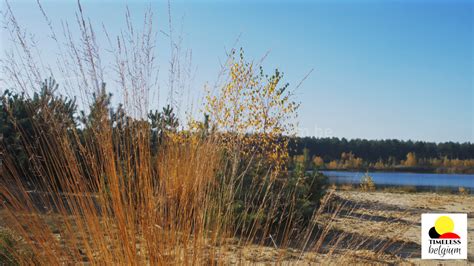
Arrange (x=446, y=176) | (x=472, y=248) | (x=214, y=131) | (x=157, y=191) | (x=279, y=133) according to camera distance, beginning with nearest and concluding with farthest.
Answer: (x=157, y=191), (x=214, y=131), (x=472, y=248), (x=279, y=133), (x=446, y=176)

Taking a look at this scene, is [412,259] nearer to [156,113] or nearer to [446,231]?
[446,231]

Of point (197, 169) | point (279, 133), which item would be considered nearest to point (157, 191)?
point (197, 169)

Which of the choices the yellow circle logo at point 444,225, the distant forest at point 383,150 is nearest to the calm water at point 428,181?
the distant forest at point 383,150

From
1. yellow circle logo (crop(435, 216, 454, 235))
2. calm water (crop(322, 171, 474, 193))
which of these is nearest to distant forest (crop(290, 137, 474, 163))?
calm water (crop(322, 171, 474, 193))

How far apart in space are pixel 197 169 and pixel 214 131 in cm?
37

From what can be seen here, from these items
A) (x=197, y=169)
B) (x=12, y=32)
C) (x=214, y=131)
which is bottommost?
(x=197, y=169)

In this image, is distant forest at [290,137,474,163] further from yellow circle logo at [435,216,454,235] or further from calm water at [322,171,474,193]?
yellow circle logo at [435,216,454,235]

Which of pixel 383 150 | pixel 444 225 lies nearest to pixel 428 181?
pixel 383 150

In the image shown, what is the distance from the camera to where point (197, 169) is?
6.49 feet

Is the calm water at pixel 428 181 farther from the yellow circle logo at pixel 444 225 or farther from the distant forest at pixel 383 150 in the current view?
the yellow circle logo at pixel 444 225

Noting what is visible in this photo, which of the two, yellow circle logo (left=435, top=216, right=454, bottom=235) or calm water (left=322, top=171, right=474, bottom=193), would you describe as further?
calm water (left=322, top=171, right=474, bottom=193)

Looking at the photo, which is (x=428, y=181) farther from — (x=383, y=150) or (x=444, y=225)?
(x=444, y=225)

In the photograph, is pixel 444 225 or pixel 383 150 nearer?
pixel 444 225

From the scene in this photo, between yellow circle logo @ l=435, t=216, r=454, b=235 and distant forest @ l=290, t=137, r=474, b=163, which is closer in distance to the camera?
yellow circle logo @ l=435, t=216, r=454, b=235
